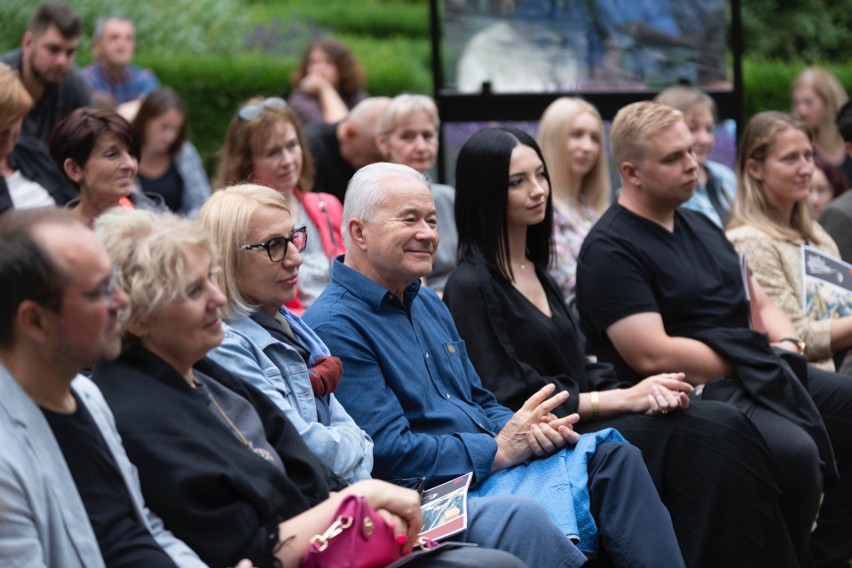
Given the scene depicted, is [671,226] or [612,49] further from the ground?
[612,49]

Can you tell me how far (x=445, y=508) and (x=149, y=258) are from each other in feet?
3.90

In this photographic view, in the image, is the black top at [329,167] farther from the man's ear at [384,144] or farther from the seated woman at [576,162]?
the seated woman at [576,162]

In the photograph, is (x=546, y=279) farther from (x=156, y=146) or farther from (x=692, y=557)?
(x=156, y=146)

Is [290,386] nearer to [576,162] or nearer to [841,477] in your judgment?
[841,477]

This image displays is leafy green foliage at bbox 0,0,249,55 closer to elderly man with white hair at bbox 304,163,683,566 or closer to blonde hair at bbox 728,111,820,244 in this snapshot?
blonde hair at bbox 728,111,820,244

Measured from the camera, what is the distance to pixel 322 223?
231 inches

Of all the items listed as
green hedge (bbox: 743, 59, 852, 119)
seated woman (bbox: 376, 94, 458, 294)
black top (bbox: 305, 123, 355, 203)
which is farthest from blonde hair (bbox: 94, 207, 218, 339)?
green hedge (bbox: 743, 59, 852, 119)

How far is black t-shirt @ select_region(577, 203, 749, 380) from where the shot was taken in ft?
16.4

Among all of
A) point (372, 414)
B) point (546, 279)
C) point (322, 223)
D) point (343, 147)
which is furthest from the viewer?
point (343, 147)

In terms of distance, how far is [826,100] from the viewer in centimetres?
990

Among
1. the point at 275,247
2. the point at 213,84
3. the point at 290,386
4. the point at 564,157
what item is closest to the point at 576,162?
the point at 564,157

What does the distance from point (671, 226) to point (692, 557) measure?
4.86 feet

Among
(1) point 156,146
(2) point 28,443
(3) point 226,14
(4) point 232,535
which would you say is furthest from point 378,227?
(3) point 226,14

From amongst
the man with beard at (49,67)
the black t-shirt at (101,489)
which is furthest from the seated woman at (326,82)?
the black t-shirt at (101,489)
